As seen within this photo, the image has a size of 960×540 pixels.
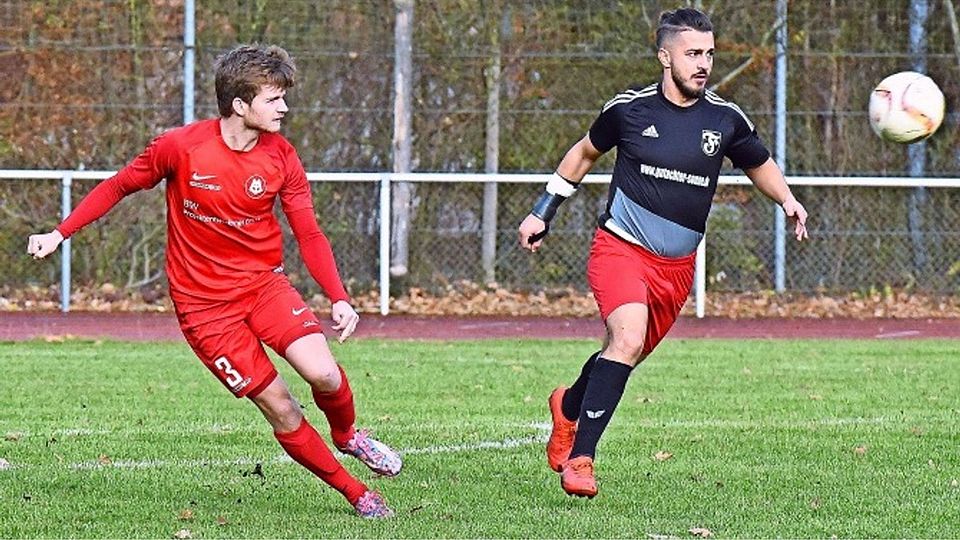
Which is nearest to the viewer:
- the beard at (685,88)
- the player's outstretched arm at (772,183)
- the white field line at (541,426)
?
the beard at (685,88)

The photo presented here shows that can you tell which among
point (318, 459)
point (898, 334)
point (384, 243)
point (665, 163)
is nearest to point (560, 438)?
point (665, 163)

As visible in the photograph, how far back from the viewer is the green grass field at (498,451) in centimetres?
607

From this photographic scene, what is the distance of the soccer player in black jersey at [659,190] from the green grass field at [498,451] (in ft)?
2.13

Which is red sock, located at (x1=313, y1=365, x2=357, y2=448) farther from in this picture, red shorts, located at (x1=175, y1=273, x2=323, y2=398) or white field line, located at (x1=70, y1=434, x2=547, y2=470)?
white field line, located at (x1=70, y1=434, x2=547, y2=470)

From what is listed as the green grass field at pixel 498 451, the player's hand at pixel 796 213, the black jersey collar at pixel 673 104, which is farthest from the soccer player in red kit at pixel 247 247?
the player's hand at pixel 796 213

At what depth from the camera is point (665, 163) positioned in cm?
684

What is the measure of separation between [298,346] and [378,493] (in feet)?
2.52

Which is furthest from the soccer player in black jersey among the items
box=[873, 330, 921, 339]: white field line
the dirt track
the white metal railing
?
the white metal railing

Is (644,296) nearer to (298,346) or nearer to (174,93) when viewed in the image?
(298,346)

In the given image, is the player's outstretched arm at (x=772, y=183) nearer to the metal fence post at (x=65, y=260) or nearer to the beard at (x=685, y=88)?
the beard at (x=685, y=88)

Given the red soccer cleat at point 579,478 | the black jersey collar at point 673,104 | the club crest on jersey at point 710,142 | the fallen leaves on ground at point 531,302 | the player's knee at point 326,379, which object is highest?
the black jersey collar at point 673,104

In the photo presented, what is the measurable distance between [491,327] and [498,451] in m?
8.10

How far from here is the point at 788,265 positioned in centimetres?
1750

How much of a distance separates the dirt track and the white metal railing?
1.12ft
